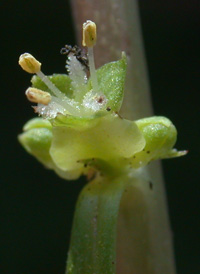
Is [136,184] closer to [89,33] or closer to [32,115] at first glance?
[89,33]

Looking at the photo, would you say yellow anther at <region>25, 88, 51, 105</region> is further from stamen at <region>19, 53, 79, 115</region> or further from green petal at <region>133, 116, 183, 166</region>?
green petal at <region>133, 116, 183, 166</region>

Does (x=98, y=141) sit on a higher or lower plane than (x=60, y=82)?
lower

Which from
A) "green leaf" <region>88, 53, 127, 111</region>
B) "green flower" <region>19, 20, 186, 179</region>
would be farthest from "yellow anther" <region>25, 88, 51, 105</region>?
"green leaf" <region>88, 53, 127, 111</region>

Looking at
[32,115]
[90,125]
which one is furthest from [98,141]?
[32,115]

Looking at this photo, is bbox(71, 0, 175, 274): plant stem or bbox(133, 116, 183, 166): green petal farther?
bbox(71, 0, 175, 274): plant stem

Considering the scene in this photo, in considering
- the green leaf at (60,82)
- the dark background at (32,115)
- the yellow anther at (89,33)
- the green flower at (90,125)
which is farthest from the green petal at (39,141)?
the dark background at (32,115)

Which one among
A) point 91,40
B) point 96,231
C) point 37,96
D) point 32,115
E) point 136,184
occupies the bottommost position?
point 96,231
